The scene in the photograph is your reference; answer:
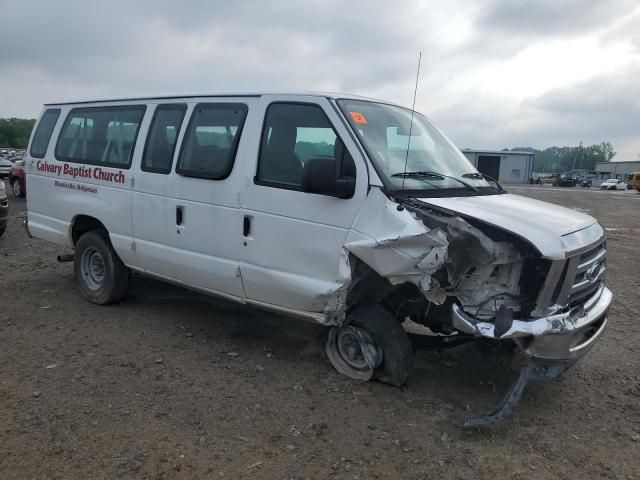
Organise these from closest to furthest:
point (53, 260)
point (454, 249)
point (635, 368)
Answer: point (454, 249) < point (635, 368) < point (53, 260)

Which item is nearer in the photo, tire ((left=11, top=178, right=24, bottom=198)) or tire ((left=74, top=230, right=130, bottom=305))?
tire ((left=74, top=230, right=130, bottom=305))

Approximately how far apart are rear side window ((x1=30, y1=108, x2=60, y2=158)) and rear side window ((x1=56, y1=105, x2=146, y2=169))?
0.26 m

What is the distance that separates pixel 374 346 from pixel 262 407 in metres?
0.95

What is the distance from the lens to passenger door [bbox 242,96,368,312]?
394 cm

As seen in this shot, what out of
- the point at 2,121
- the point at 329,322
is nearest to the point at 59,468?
the point at 329,322

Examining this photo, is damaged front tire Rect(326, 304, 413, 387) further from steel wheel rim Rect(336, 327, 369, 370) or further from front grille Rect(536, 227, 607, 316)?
front grille Rect(536, 227, 607, 316)

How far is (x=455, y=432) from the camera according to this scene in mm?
3623

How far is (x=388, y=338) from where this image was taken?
396 centimetres

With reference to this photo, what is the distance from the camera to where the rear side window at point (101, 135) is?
5453mm

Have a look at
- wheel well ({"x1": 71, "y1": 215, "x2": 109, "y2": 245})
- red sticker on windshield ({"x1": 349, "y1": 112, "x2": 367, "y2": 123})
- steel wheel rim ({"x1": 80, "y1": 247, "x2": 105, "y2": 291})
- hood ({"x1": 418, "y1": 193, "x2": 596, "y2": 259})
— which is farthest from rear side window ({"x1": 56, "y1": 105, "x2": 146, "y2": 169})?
hood ({"x1": 418, "y1": 193, "x2": 596, "y2": 259})

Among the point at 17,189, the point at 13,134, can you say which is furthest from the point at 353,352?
the point at 13,134

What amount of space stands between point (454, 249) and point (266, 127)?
1874 mm

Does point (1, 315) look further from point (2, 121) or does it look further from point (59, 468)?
point (2, 121)

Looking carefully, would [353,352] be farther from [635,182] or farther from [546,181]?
[546,181]
